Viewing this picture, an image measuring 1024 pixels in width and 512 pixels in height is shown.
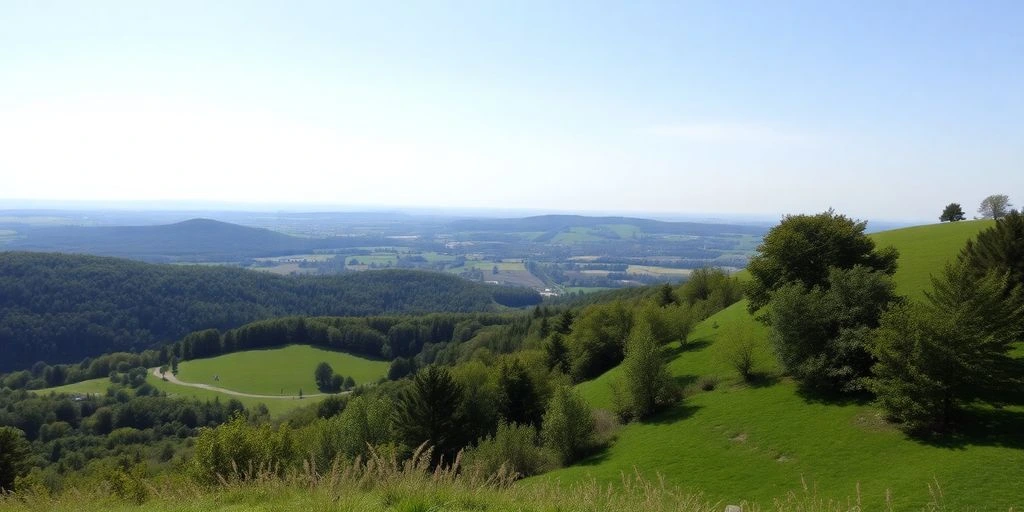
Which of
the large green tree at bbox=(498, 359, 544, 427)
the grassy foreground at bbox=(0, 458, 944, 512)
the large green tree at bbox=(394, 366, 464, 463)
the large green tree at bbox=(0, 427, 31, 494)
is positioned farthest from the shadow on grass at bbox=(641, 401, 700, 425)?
the large green tree at bbox=(0, 427, 31, 494)

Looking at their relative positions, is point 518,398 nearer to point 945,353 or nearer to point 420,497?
point 945,353

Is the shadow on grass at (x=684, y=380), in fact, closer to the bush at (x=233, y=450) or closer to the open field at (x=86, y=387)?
the bush at (x=233, y=450)

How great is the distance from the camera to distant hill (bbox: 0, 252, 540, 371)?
14000cm

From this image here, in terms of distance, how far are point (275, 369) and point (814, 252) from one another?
10240cm

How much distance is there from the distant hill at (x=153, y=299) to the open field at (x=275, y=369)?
51082mm

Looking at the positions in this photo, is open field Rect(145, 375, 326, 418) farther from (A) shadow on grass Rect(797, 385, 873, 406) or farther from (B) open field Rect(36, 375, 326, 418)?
(A) shadow on grass Rect(797, 385, 873, 406)

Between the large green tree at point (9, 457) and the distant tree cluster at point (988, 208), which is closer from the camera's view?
the large green tree at point (9, 457)

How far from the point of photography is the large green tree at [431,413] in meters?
31.5

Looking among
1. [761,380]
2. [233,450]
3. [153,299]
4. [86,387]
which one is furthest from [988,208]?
[153,299]

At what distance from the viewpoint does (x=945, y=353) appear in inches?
751

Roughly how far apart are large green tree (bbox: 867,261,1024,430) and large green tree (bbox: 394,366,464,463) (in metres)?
21.9

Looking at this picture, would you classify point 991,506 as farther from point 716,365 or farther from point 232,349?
point 232,349

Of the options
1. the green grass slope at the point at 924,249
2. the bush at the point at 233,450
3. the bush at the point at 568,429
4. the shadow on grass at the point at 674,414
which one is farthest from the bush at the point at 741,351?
the bush at the point at 233,450

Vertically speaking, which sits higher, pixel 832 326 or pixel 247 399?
pixel 832 326
